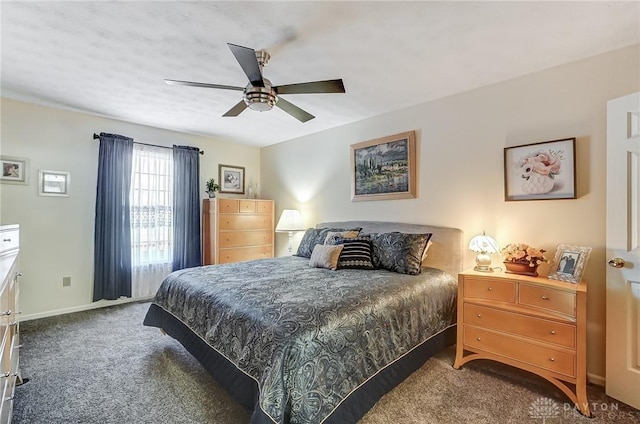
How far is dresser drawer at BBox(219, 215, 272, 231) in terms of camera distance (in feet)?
14.1

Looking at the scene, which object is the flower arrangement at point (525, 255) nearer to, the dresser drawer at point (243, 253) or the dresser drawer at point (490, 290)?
the dresser drawer at point (490, 290)

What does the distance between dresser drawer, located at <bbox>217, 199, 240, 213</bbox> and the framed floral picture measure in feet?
11.5

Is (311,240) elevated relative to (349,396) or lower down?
elevated

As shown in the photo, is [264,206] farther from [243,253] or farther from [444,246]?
[444,246]

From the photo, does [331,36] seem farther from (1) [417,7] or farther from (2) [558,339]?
(2) [558,339]

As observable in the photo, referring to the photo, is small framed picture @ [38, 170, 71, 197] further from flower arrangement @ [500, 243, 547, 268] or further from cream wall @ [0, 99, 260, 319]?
flower arrangement @ [500, 243, 547, 268]

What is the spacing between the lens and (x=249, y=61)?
1721 mm

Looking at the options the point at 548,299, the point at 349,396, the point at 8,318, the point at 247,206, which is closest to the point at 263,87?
the point at 8,318

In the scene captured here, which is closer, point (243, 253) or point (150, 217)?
point (150, 217)

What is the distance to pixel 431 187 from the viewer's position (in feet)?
10.2

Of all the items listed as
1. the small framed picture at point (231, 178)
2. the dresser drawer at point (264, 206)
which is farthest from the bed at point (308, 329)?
the small framed picture at point (231, 178)

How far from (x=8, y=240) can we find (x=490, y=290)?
3320mm

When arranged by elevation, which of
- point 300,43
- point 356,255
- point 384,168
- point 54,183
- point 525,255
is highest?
point 300,43

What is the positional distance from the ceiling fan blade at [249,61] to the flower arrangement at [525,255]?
2.30 meters
